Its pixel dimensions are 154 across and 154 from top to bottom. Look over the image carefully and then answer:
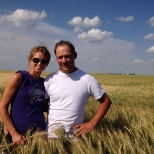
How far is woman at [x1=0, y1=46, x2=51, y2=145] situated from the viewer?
254cm

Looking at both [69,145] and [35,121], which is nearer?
[69,145]

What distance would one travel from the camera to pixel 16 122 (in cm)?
265

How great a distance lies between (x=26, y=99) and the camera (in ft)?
8.61

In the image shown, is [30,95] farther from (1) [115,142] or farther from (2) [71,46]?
(1) [115,142]

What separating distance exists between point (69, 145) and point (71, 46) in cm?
Result: 97

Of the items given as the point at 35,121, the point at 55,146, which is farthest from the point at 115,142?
the point at 35,121

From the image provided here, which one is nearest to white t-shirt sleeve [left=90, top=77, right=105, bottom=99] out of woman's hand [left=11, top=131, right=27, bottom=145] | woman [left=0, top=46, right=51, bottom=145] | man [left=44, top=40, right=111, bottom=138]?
man [left=44, top=40, right=111, bottom=138]

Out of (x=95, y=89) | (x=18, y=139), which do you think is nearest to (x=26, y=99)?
(x=18, y=139)

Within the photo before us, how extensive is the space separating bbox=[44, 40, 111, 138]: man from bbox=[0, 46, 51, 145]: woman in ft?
0.42

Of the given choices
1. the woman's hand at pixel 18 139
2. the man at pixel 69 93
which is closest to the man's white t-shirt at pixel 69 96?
the man at pixel 69 93

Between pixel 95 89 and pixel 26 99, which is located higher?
pixel 95 89

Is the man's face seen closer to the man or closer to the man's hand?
the man

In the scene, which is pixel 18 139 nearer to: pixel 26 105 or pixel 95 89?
pixel 26 105

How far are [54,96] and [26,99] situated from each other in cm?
28
